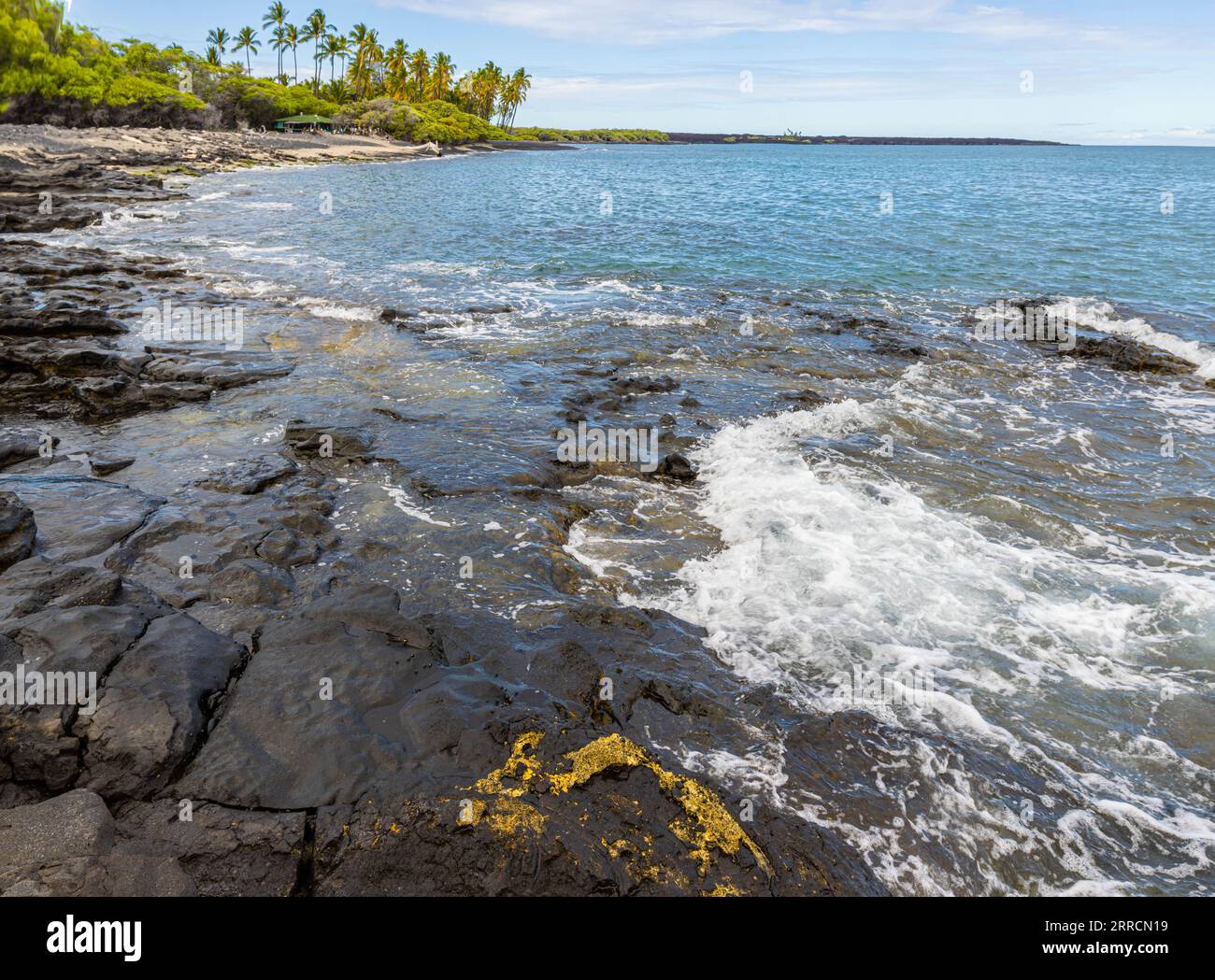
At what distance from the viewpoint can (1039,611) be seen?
8508mm

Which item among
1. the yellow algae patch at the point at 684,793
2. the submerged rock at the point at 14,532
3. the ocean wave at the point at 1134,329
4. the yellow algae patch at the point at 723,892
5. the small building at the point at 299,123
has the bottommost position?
the yellow algae patch at the point at 723,892

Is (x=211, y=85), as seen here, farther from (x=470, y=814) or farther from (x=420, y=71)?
(x=470, y=814)

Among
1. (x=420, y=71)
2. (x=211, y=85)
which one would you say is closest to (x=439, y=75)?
(x=420, y=71)

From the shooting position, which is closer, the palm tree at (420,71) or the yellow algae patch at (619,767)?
the yellow algae patch at (619,767)

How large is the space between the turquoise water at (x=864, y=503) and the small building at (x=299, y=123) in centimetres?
9169

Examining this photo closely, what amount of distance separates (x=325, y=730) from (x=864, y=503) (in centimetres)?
872

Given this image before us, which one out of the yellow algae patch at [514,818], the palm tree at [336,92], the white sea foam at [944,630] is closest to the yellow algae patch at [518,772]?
the yellow algae patch at [514,818]

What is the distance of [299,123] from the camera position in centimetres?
10706

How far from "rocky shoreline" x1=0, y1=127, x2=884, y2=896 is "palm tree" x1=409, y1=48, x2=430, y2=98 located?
163586 millimetres

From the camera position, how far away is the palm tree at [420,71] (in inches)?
5610

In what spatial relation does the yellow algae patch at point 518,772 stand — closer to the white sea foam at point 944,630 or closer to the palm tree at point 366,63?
the white sea foam at point 944,630

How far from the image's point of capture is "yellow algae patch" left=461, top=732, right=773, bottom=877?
5113 millimetres

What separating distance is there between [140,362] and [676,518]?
1282cm
